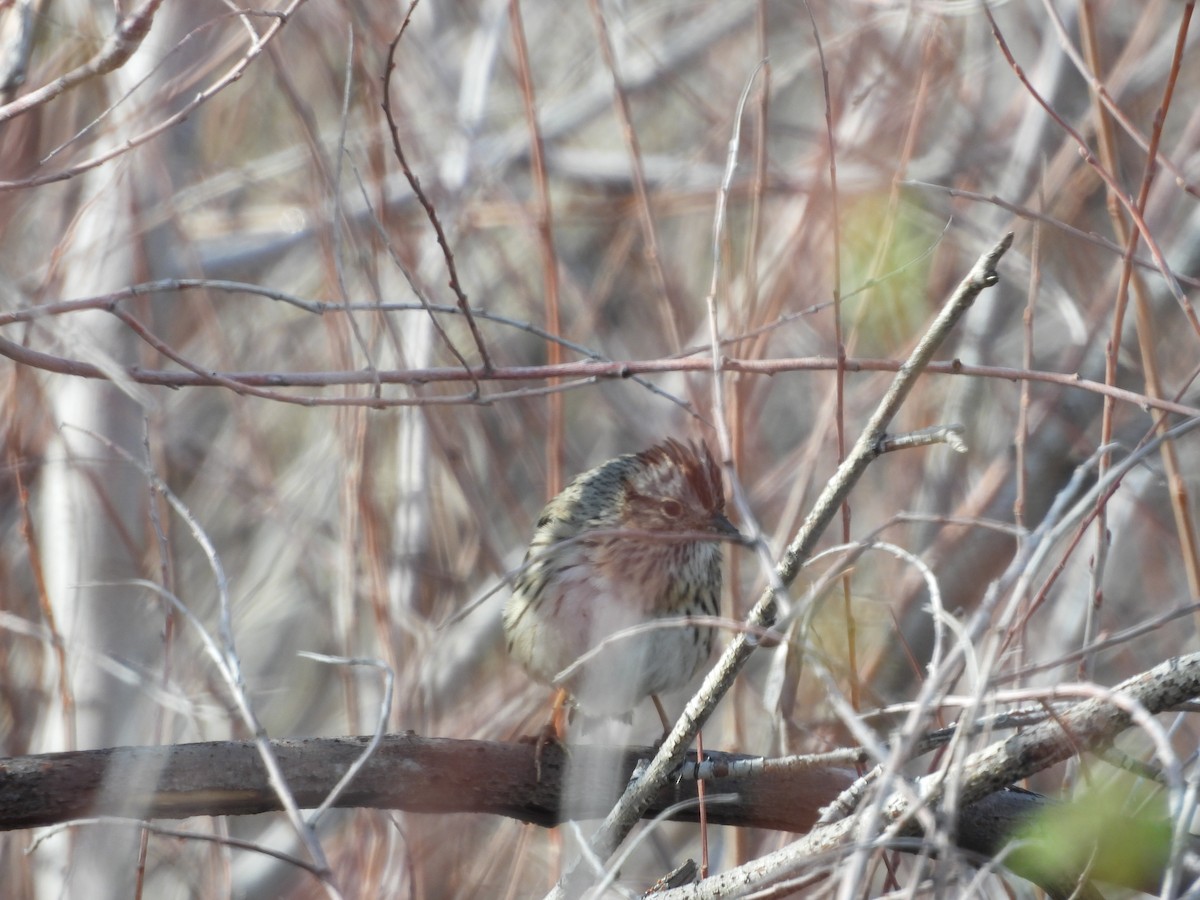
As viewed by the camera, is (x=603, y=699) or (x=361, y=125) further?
(x=361, y=125)

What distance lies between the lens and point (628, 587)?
3.50 m

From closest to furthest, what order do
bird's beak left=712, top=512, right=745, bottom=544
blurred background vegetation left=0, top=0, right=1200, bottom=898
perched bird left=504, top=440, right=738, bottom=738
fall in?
1. bird's beak left=712, top=512, right=745, bottom=544
2. perched bird left=504, top=440, right=738, bottom=738
3. blurred background vegetation left=0, top=0, right=1200, bottom=898

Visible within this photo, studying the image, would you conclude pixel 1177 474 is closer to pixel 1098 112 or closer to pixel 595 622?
pixel 1098 112

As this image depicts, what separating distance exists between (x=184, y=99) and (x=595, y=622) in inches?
81.8

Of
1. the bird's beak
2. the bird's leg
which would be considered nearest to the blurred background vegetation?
the bird's beak

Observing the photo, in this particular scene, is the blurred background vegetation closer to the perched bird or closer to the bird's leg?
the perched bird

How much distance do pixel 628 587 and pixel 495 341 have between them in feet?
6.57

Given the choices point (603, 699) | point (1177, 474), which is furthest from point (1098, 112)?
point (603, 699)

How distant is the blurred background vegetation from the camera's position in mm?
3543

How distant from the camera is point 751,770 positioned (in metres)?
2.33

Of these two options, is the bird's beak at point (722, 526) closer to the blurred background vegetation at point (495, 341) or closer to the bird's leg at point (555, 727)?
the blurred background vegetation at point (495, 341)

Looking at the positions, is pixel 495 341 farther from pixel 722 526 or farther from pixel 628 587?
pixel 722 526

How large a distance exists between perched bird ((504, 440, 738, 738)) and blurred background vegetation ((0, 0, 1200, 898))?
0.64ft

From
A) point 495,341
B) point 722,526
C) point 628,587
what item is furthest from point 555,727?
point 495,341
